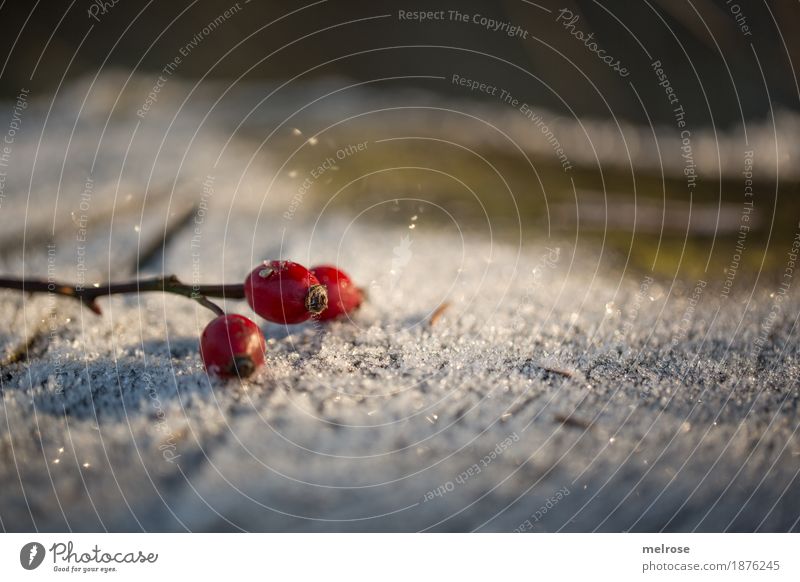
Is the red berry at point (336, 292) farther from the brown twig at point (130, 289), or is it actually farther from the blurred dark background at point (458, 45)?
the blurred dark background at point (458, 45)

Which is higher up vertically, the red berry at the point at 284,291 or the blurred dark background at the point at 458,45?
the blurred dark background at the point at 458,45

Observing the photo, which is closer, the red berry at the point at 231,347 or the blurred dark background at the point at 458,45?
the red berry at the point at 231,347

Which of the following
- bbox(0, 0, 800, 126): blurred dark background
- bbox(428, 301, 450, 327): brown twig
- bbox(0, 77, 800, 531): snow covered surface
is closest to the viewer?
bbox(0, 77, 800, 531): snow covered surface

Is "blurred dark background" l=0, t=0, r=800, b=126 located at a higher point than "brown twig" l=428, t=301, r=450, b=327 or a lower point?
higher

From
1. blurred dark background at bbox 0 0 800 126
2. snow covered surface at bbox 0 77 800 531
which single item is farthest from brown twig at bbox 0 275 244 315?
blurred dark background at bbox 0 0 800 126

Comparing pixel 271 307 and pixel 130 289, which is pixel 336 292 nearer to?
pixel 271 307

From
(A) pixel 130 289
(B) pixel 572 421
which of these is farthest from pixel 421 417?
(A) pixel 130 289

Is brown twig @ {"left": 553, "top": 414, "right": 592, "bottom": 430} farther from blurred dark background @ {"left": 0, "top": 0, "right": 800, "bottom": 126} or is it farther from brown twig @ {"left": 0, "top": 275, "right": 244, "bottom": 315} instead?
blurred dark background @ {"left": 0, "top": 0, "right": 800, "bottom": 126}

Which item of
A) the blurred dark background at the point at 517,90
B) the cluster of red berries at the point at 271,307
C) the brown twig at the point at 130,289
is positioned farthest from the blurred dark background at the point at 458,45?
the cluster of red berries at the point at 271,307

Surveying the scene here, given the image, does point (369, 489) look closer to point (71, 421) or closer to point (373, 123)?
point (71, 421)
